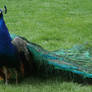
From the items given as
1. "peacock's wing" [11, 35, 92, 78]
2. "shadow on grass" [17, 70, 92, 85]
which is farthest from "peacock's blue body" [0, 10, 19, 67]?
"shadow on grass" [17, 70, 92, 85]

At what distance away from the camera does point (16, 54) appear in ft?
9.42

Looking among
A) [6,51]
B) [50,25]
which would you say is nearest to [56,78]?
[6,51]

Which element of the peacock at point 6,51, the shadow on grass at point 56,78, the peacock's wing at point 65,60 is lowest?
the shadow on grass at point 56,78

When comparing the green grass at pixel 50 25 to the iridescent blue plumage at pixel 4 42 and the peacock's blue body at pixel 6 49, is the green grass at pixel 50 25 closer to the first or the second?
the peacock's blue body at pixel 6 49

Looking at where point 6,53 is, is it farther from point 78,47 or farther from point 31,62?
point 78,47

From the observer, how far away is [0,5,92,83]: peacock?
2791mm

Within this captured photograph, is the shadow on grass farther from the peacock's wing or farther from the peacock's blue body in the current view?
the peacock's blue body

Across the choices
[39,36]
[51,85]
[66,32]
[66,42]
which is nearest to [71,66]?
[51,85]

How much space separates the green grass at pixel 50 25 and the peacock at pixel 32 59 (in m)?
0.16

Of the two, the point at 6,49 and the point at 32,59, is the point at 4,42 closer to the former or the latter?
the point at 6,49

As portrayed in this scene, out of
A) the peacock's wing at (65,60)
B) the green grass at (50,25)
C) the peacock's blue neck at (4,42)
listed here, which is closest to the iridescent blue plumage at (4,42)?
the peacock's blue neck at (4,42)

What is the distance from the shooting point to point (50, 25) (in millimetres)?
5586

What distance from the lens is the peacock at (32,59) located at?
2791 mm

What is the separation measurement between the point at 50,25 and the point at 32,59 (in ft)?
8.59
